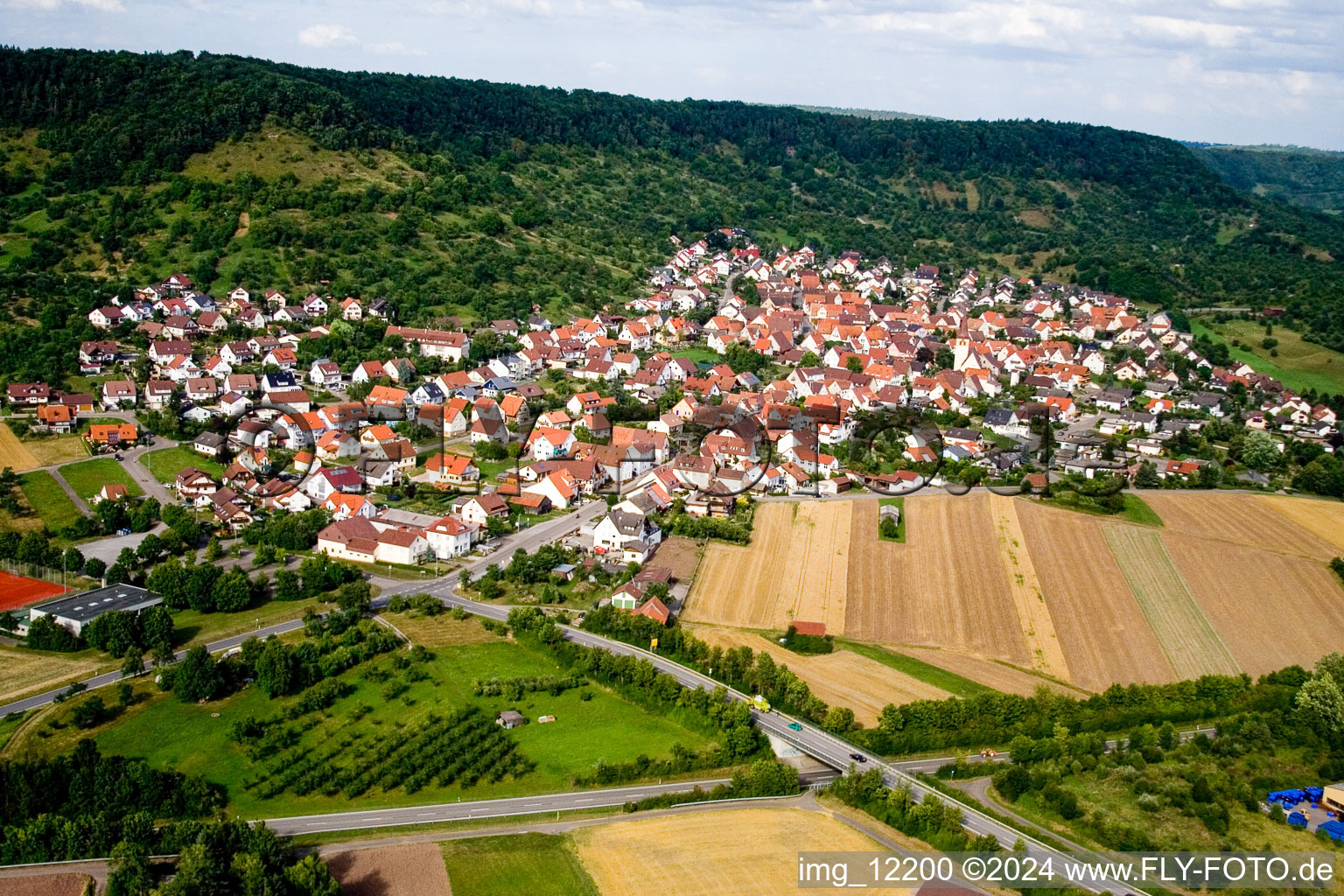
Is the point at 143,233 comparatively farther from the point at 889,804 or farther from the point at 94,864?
the point at 889,804

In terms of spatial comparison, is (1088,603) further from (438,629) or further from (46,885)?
(46,885)

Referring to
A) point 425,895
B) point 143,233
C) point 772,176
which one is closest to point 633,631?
point 425,895

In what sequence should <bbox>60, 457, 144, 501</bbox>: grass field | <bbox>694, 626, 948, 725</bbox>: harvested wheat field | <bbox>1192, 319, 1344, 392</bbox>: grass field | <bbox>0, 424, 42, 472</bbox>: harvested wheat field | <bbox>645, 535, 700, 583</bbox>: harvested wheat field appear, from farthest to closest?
<bbox>1192, 319, 1344, 392</bbox>: grass field → <bbox>0, 424, 42, 472</bbox>: harvested wheat field → <bbox>60, 457, 144, 501</bbox>: grass field → <bbox>645, 535, 700, 583</bbox>: harvested wheat field → <bbox>694, 626, 948, 725</bbox>: harvested wheat field

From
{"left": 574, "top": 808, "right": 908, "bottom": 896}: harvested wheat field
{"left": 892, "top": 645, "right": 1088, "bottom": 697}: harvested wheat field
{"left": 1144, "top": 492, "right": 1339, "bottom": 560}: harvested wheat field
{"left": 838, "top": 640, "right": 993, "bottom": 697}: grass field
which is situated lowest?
{"left": 574, "top": 808, "right": 908, "bottom": 896}: harvested wheat field

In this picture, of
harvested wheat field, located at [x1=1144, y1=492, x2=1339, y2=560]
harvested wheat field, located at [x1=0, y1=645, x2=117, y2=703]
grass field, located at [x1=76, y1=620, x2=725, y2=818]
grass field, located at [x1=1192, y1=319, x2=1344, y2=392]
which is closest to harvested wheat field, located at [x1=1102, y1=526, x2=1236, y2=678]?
harvested wheat field, located at [x1=1144, y1=492, x2=1339, y2=560]

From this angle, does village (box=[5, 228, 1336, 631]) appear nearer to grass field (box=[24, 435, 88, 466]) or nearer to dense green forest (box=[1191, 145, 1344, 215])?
grass field (box=[24, 435, 88, 466])
